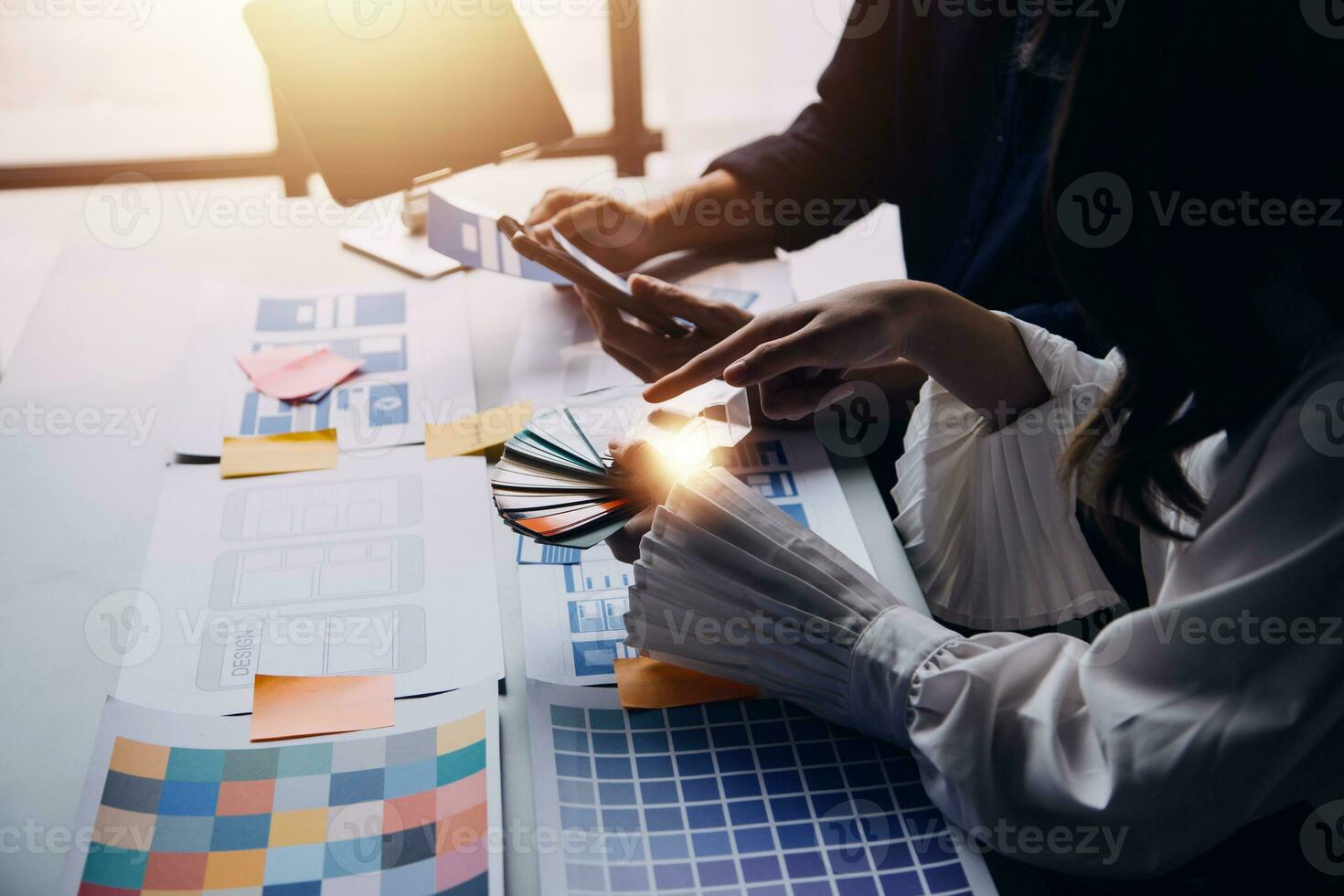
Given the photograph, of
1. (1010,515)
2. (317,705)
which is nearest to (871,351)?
(1010,515)

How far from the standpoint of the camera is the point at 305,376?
1162mm

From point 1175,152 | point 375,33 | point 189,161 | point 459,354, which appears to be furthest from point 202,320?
point 189,161

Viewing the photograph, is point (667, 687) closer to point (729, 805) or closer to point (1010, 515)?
point (729, 805)

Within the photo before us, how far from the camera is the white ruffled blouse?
65 cm

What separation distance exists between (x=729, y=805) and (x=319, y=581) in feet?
1.31

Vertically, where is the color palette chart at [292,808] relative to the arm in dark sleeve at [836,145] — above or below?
below

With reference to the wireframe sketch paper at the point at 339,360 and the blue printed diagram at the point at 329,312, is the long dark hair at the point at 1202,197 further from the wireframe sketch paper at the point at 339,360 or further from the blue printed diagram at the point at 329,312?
the blue printed diagram at the point at 329,312

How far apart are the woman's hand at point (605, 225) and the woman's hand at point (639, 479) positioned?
20.1 inches

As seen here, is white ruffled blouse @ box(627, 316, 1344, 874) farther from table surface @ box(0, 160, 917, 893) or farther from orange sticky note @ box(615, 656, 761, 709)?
table surface @ box(0, 160, 917, 893)

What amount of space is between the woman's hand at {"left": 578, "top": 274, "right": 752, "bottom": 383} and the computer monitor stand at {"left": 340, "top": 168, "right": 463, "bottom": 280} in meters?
0.31

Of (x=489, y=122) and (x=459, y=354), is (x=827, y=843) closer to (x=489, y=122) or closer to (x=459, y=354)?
(x=459, y=354)

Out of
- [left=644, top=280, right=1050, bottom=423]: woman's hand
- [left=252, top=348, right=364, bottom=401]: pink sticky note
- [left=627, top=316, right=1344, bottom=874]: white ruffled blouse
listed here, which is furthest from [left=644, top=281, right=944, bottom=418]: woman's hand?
[left=252, top=348, right=364, bottom=401]: pink sticky note

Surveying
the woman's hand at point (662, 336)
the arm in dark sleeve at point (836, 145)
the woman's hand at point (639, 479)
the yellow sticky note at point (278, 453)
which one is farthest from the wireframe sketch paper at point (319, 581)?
the arm in dark sleeve at point (836, 145)

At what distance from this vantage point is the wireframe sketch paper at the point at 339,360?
3.59ft
